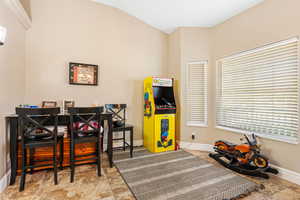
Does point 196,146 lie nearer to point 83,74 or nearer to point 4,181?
point 83,74

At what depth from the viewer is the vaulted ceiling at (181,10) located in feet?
9.03

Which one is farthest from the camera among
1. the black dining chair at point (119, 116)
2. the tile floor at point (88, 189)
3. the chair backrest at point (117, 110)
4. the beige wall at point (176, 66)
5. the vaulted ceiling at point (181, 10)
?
the beige wall at point (176, 66)

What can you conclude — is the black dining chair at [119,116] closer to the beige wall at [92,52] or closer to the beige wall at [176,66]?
the beige wall at [92,52]

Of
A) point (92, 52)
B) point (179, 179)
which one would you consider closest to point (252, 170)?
point (179, 179)

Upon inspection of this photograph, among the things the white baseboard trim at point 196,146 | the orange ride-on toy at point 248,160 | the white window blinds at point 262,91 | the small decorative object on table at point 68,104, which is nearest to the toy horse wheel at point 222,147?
the orange ride-on toy at point 248,160

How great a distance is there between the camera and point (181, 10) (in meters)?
3.09

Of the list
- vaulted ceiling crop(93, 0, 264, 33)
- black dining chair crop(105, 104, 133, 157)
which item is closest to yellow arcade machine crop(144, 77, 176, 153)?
black dining chair crop(105, 104, 133, 157)

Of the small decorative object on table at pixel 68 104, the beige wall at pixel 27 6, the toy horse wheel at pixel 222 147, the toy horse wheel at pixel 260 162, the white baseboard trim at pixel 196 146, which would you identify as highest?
the beige wall at pixel 27 6

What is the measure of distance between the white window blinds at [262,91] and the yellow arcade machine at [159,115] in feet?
3.67

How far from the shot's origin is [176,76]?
3750 millimetres

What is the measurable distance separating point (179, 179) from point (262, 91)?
6.85 ft

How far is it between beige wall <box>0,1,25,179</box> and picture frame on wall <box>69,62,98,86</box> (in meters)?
0.80

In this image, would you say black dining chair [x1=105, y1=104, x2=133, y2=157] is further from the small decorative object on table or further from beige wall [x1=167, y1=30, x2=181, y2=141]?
beige wall [x1=167, y1=30, x2=181, y2=141]

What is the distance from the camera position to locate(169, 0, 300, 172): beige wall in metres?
2.21
